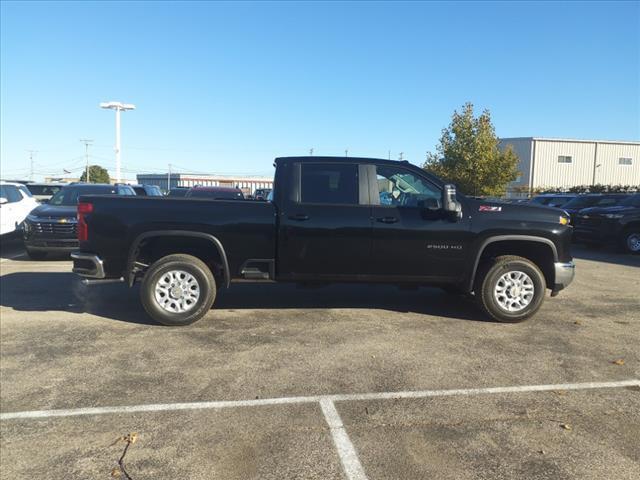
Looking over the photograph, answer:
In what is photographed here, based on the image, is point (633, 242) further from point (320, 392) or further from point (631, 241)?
point (320, 392)

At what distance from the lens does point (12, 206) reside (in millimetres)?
12617

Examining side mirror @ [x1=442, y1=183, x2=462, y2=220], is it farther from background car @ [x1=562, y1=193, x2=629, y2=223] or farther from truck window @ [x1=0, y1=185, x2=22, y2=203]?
background car @ [x1=562, y1=193, x2=629, y2=223]

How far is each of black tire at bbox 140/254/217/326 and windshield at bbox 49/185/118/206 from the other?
6.94 metres

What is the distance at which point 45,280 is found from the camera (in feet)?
29.0

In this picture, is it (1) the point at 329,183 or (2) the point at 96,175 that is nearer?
(1) the point at 329,183

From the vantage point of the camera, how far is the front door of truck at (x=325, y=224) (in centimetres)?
602

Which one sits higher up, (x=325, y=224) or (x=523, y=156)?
(x=523, y=156)

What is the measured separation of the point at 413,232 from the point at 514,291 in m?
A: 1.48

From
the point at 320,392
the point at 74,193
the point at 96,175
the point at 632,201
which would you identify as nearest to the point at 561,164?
the point at 632,201

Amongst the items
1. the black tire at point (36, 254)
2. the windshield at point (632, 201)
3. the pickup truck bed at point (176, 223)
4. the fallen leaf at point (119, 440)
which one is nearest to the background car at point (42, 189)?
the black tire at point (36, 254)

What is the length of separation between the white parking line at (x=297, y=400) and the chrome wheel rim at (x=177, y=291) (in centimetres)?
215

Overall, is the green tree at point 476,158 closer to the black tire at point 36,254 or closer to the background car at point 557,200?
the background car at point 557,200

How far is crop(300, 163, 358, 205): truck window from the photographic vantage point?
6133 mm

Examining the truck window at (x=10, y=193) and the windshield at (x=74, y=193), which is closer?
the windshield at (x=74, y=193)
